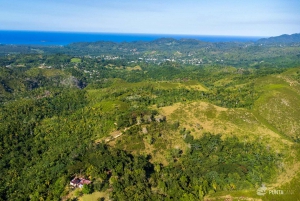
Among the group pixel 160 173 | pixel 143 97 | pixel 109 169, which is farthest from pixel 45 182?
pixel 143 97

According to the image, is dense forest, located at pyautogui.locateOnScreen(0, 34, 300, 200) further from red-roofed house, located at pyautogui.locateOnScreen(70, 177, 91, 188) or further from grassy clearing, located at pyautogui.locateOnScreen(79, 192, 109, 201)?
red-roofed house, located at pyautogui.locateOnScreen(70, 177, 91, 188)

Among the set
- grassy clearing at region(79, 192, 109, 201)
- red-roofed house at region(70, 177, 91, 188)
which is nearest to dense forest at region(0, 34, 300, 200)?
grassy clearing at region(79, 192, 109, 201)

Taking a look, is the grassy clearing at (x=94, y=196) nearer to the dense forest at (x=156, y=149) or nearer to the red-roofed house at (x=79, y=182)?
the dense forest at (x=156, y=149)

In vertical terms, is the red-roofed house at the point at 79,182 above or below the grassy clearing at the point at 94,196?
above

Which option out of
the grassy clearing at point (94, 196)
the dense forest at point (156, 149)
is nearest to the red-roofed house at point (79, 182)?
the dense forest at point (156, 149)

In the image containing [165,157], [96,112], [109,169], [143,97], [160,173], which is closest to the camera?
[109,169]

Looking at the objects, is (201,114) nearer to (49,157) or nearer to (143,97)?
(143,97)

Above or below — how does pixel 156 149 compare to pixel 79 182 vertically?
below

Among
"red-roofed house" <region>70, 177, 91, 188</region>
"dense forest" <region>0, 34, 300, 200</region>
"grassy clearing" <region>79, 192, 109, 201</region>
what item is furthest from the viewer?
"dense forest" <region>0, 34, 300, 200</region>

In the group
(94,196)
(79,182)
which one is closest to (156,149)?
(94,196)

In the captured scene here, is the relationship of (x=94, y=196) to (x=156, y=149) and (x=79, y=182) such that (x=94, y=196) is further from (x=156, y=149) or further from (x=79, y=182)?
(x=156, y=149)

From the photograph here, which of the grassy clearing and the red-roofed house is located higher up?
the red-roofed house
